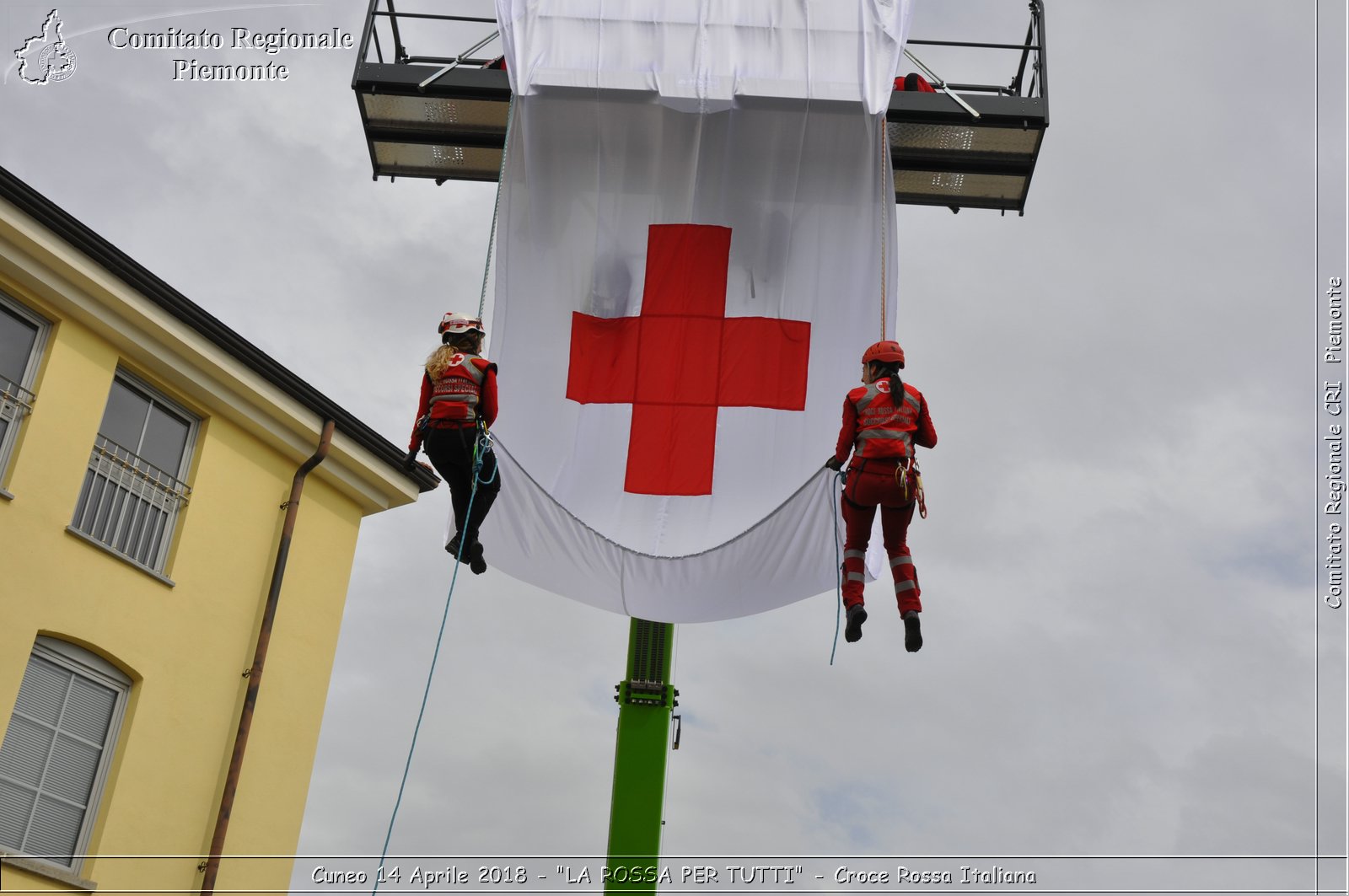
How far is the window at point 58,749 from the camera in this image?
8914mm

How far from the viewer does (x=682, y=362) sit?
8.07m

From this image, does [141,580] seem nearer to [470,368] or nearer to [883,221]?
[470,368]

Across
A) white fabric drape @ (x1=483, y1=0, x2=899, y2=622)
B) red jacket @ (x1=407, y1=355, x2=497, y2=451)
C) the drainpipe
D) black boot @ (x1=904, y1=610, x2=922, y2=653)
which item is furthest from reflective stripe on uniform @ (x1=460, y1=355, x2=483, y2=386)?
the drainpipe

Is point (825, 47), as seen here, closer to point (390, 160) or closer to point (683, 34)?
point (683, 34)

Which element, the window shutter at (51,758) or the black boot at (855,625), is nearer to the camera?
the black boot at (855,625)

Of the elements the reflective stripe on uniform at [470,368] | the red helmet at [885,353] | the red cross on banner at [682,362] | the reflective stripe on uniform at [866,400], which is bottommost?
the reflective stripe on uniform at [866,400]

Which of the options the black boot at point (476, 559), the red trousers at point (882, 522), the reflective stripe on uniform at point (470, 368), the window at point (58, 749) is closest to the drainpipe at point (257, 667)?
the window at point (58, 749)

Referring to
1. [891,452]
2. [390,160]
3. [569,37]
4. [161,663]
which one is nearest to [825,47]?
[569,37]

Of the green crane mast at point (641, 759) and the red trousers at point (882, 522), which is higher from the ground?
the red trousers at point (882, 522)

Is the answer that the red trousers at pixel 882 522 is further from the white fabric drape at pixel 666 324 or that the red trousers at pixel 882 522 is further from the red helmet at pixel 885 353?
the red helmet at pixel 885 353

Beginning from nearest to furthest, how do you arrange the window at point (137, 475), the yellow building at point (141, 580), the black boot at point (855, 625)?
the black boot at point (855, 625) → the yellow building at point (141, 580) → the window at point (137, 475)

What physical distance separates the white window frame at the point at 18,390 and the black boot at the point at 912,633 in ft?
19.9

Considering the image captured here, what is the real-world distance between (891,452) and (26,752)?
6.09m

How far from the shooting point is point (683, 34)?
26.7ft
